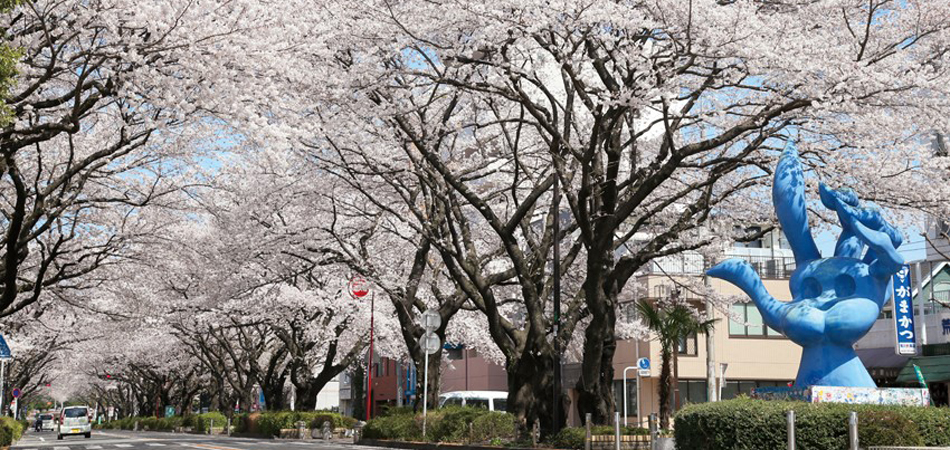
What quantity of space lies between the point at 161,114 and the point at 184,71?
3.58 metres

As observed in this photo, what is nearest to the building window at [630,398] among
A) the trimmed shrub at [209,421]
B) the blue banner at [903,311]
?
the blue banner at [903,311]

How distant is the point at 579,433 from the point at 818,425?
711 centimetres

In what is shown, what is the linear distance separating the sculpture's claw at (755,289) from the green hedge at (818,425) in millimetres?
1900

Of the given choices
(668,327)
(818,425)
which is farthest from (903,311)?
(818,425)

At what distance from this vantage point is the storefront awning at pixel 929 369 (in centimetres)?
3189

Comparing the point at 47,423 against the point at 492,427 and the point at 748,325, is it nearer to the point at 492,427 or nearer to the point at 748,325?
the point at 748,325

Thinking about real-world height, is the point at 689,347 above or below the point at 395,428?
above

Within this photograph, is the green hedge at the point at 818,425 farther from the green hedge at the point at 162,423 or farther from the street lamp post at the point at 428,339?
the green hedge at the point at 162,423

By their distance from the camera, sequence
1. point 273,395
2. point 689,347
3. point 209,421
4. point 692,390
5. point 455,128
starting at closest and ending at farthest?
point 455,128 < point 692,390 < point 689,347 < point 273,395 < point 209,421

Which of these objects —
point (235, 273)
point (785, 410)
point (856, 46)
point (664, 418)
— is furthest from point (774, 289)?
point (785, 410)

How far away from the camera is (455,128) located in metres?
19.5

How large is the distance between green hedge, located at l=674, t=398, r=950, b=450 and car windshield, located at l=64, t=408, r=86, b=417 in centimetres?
4660

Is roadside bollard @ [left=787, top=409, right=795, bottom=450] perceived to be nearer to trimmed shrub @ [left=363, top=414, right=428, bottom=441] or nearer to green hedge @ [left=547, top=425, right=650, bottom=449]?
green hedge @ [left=547, top=425, right=650, bottom=449]

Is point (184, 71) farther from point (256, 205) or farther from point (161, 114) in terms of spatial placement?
point (256, 205)
